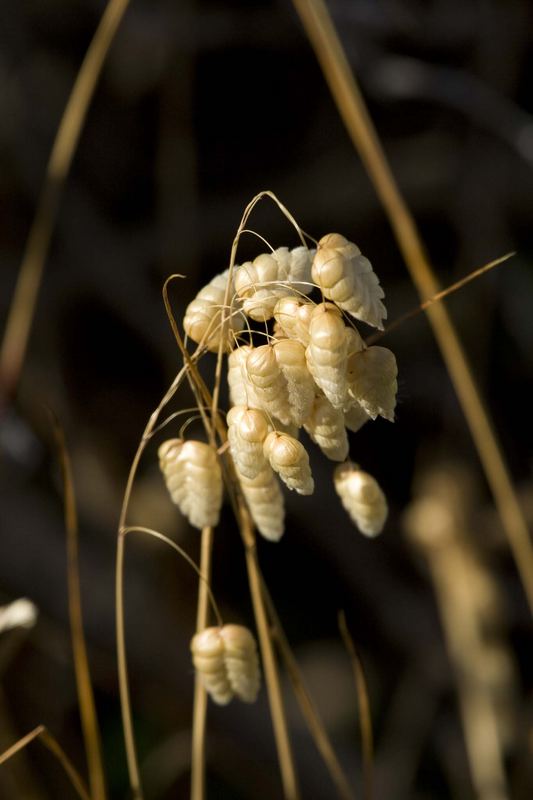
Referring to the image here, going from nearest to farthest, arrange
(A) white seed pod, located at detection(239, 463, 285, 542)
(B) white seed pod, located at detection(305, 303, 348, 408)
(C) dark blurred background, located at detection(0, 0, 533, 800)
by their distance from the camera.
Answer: (B) white seed pod, located at detection(305, 303, 348, 408) < (A) white seed pod, located at detection(239, 463, 285, 542) < (C) dark blurred background, located at detection(0, 0, 533, 800)

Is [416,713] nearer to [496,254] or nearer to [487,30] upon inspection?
[496,254]

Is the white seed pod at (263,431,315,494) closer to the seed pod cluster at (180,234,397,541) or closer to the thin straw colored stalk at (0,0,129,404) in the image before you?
the seed pod cluster at (180,234,397,541)

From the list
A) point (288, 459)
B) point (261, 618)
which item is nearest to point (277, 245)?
point (261, 618)

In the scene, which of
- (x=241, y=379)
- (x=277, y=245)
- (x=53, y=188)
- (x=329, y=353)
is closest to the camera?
(x=329, y=353)

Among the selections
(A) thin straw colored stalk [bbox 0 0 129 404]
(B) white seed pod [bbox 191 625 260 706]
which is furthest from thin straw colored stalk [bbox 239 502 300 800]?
(A) thin straw colored stalk [bbox 0 0 129 404]

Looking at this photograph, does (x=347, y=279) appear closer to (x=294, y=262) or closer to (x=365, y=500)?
(x=294, y=262)
